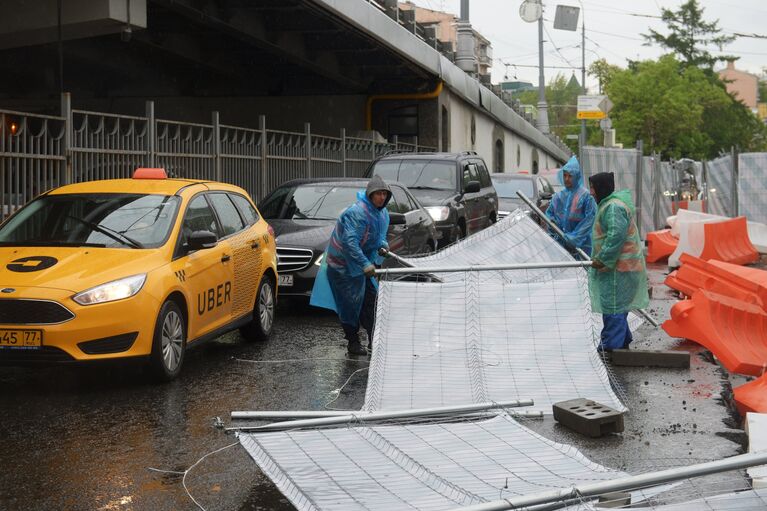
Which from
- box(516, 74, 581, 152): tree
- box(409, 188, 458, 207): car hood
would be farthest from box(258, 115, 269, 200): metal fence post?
box(516, 74, 581, 152): tree

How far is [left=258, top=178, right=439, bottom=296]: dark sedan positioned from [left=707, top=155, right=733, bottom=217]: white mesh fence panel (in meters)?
13.3

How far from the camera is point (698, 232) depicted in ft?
64.7

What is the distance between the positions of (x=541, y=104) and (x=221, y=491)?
4775 centimetres

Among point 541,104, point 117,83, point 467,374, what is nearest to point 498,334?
point 467,374

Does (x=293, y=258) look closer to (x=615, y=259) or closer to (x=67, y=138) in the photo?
(x=67, y=138)

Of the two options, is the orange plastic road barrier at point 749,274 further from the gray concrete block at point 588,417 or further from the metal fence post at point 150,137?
the metal fence post at point 150,137

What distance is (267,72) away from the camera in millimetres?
30562

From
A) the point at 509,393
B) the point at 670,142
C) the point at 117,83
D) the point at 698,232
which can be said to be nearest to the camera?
the point at 509,393

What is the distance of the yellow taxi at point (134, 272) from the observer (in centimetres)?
829

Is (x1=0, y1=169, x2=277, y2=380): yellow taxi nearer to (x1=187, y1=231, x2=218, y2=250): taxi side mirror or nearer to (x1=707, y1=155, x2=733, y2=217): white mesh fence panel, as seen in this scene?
(x1=187, y1=231, x2=218, y2=250): taxi side mirror

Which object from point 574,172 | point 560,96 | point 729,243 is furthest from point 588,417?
point 560,96

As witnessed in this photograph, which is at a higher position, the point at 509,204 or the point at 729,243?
the point at 509,204

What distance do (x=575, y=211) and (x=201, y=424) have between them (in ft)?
18.7

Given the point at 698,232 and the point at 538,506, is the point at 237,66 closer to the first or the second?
the point at 698,232
